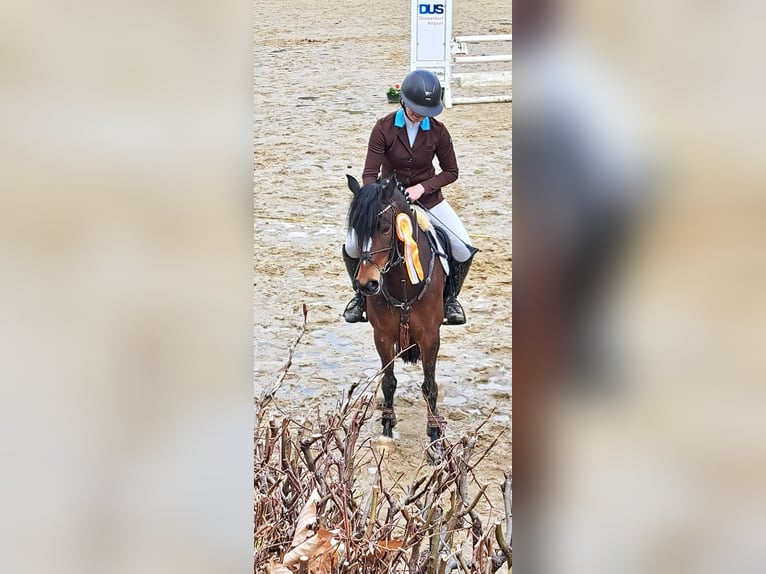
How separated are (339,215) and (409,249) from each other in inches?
139

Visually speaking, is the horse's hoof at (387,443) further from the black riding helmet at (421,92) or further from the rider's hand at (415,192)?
the black riding helmet at (421,92)

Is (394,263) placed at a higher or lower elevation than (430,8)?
lower

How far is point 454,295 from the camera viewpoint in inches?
209

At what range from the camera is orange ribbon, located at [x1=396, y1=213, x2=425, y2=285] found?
4629 mm

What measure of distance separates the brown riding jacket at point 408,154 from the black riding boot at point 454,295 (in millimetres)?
572

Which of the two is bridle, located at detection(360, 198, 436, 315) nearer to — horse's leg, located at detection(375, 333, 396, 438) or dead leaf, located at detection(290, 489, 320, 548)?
horse's leg, located at detection(375, 333, 396, 438)
